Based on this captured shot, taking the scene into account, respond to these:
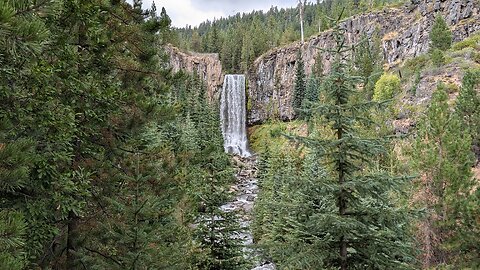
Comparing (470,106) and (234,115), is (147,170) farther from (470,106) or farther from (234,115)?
(234,115)

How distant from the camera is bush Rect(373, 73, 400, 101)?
102 ft

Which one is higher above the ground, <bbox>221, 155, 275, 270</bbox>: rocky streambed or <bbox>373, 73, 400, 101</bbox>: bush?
<bbox>373, 73, 400, 101</bbox>: bush

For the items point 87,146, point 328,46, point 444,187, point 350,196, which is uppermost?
point 328,46

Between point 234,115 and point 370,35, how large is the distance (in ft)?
81.0

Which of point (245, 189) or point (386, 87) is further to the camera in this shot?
point (245, 189)

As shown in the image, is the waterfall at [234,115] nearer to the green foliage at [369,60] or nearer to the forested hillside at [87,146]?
the green foliage at [369,60]

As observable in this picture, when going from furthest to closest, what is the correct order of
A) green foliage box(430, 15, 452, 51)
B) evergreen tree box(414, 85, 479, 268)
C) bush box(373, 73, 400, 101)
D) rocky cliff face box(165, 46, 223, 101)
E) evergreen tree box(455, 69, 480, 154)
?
rocky cliff face box(165, 46, 223, 101), green foliage box(430, 15, 452, 51), bush box(373, 73, 400, 101), evergreen tree box(455, 69, 480, 154), evergreen tree box(414, 85, 479, 268)

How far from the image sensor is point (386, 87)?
3191cm

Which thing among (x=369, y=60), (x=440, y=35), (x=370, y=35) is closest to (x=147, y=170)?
(x=440, y=35)

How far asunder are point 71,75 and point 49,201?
181 cm

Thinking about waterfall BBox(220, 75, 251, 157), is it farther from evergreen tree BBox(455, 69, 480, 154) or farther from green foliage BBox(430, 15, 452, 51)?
evergreen tree BBox(455, 69, 480, 154)

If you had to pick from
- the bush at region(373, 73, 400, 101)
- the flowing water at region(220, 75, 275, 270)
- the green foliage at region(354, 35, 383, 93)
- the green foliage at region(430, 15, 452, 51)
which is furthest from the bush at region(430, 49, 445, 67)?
the flowing water at region(220, 75, 275, 270)

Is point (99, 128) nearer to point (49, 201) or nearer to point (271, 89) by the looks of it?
point (49, 201)

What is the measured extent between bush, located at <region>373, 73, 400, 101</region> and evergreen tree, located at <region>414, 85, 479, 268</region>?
18.8 meters
